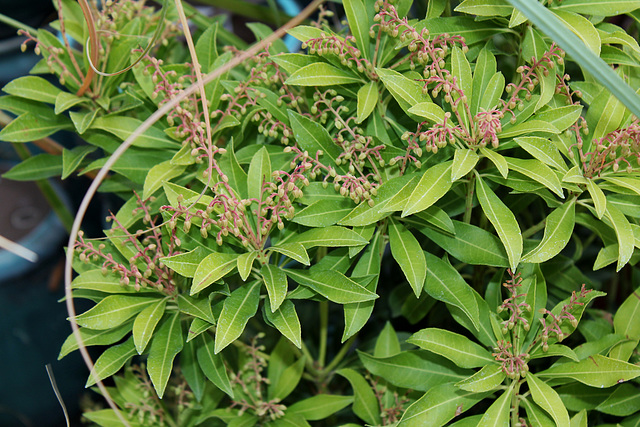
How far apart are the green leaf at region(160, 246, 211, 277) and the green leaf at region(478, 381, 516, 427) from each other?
36cm

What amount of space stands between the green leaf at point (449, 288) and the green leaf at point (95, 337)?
0.37m

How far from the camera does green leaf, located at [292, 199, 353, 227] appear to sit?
70cm

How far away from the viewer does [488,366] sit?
0.70 m

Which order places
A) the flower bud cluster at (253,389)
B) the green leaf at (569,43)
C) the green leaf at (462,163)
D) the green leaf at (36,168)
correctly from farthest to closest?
the green leaf at (36,168)
the flower bud cluster at (253,389)
the green leaf at (462,163)
the green leaf at (569,43)

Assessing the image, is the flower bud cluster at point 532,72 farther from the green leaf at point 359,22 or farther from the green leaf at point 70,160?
the green leaf at point 70,160

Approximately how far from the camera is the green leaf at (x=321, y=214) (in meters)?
0.70

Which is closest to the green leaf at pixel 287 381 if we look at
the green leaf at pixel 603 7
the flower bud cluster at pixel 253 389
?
the flower bud cluster at pixel 253 389

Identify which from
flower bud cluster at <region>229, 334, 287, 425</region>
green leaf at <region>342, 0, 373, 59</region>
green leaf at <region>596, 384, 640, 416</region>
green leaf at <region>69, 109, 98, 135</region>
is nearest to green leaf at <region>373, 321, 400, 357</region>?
flower bud cluster at <region>229, 334, 287, 425</region>

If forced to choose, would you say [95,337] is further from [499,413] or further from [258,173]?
[499,413]

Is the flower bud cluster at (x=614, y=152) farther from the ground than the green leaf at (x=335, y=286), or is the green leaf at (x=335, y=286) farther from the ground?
the flower bud cluster at (x=614, y=152)

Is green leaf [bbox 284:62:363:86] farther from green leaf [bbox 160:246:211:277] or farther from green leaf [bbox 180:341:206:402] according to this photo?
green leaf [bbox 180:341:206:402]

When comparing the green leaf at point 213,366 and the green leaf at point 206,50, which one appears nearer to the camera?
the green leaf at point 213,366

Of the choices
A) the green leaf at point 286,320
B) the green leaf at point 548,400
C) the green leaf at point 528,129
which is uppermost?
the green leaf at point 528,129

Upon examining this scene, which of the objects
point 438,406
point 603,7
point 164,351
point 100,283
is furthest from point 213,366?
point 603,7
